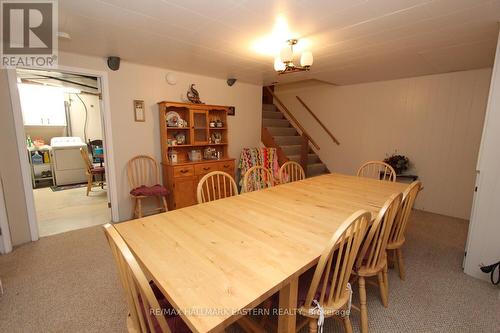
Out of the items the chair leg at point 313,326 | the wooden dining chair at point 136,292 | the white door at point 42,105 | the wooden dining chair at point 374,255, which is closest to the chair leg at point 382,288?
the wooden dining chair at point 374,255

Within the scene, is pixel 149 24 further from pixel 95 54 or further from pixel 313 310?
pixel 313 310

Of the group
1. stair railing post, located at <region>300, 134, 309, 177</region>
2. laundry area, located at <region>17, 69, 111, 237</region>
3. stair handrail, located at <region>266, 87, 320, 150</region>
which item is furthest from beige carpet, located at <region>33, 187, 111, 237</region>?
stair handrail, located at <region>266, 87, 320, 150</region>

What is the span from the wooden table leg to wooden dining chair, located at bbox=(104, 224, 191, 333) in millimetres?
425

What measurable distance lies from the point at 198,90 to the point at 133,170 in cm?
161

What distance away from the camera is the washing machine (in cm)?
496

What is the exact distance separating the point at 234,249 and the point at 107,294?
56.1 inches

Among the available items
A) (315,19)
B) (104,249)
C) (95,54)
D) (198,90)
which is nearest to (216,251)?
(315,19)

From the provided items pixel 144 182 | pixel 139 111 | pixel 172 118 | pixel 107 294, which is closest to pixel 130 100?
pixel 139 111

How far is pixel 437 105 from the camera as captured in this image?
141 inches

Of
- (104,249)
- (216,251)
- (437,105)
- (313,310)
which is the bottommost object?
(104,249)

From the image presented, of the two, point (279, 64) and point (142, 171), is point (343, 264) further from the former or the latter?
point (142, 171)

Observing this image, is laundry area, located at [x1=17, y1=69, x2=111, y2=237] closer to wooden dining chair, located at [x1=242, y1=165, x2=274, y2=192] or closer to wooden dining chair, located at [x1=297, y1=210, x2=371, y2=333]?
wooden dining chair, located at [x1=242, y1=165, x2=274, y2=192]

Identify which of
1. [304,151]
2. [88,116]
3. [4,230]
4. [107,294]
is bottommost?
[107,294]

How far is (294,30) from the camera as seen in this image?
203 centimetres
